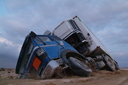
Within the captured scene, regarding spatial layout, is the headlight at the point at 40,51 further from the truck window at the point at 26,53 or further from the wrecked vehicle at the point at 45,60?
the truck window at the point at 26,53

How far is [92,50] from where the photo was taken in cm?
749

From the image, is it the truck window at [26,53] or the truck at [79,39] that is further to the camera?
the truck at [79,39]

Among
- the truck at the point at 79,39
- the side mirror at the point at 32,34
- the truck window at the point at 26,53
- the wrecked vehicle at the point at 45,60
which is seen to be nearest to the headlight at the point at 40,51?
the wrecked vehicle at the point at 45,60

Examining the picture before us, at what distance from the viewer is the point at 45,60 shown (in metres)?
3.98

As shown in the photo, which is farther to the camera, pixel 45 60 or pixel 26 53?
pixel 26 53

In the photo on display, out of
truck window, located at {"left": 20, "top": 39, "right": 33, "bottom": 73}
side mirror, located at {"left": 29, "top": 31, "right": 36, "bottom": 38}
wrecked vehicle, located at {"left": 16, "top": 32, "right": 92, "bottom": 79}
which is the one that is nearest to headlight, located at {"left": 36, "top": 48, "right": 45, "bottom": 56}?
wrecked vehicle, located at {"left": 16, "top": 32, "right": 92, "bottom": 79}

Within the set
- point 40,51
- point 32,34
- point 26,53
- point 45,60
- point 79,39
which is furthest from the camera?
point 79,39

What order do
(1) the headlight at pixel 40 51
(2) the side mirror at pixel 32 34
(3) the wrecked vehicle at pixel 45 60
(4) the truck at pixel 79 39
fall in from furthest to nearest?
(4) the truck at pixel 79 39
(2) the side mirror at pixel 32 34
(1) the headlight at pixel 40 51
(3) the wrecked vehicle at pixel 45 60

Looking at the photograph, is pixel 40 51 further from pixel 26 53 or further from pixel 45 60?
pixel 26 53

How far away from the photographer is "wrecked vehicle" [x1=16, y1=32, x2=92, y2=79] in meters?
3.69

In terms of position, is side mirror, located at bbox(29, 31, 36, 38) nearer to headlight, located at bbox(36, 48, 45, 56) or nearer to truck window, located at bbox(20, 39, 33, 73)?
truck window, located at bbox(20, 39, 33, 73)

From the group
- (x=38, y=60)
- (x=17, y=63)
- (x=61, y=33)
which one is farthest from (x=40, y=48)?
(x=61, y=33)

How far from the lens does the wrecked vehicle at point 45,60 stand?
3690 mm

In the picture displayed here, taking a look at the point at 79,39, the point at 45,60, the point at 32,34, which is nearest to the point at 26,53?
the point at 32,34
